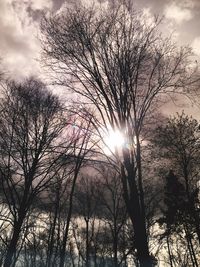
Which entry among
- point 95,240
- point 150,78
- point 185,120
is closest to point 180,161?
point 185,120

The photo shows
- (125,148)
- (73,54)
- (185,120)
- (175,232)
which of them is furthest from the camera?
(175,232)

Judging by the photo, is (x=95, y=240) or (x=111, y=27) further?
(x=95, y=240)

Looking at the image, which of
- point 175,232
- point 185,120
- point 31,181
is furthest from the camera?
point 175,232

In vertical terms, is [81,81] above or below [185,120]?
below

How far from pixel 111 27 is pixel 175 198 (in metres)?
30.2

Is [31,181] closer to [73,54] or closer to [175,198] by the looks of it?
[73,54]

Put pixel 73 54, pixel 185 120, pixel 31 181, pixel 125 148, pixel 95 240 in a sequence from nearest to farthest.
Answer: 1. pixel 125 148
2. pixel 73 54
3. pixel 31 181
4. pixel 185 120
5. pixel 95 240

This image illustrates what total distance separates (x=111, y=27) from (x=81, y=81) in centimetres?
227

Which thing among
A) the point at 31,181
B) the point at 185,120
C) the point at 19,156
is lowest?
the point at 31,181

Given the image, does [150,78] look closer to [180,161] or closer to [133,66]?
[133,66]

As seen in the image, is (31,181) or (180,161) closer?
(31,181)

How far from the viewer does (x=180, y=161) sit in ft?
72.1

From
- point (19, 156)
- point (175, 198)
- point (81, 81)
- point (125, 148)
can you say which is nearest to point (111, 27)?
point (81, 81)

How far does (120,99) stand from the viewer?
9.33m
